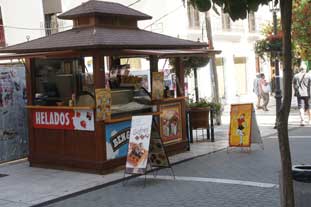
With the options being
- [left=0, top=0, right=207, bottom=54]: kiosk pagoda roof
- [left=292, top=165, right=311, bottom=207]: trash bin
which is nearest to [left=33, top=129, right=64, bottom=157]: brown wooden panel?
[left=0, top=0, right=207, bottom=54]: kiosk pagoda roof

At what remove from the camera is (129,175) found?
949cm

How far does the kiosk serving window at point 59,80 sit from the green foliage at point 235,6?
6623 mm

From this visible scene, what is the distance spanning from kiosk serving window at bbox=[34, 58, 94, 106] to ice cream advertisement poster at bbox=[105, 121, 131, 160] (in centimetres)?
108

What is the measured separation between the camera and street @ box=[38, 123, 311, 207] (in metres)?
7.53

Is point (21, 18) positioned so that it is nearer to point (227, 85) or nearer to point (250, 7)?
point (227, 85)

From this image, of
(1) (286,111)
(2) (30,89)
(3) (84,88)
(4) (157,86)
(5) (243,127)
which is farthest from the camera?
(5) (243,127)

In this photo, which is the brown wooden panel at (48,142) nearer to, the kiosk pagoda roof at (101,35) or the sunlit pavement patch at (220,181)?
the kiosk pagoda roof at (101,35)

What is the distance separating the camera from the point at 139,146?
29.3ft

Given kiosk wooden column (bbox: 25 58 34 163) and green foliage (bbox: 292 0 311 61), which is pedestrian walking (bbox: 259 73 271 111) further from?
kiosk wooden column (bbox: 25 58 34 163)

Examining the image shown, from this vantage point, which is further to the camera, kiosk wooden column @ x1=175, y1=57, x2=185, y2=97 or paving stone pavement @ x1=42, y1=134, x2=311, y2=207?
kiosk wooden column @ x1=175, y1=57, x2=185, y2=97

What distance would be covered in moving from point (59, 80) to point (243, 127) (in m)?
4.08

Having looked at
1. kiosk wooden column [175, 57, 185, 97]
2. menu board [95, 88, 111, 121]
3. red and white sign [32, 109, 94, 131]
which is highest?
kiosk wooden column [175, 57, 185, 97]

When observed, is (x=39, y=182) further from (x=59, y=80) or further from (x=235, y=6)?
(x=235, y=6)

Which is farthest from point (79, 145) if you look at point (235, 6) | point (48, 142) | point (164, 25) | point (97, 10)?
point (164, 25)
